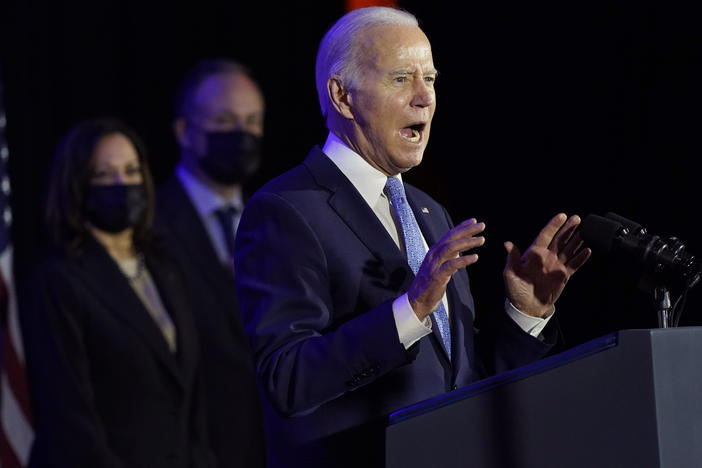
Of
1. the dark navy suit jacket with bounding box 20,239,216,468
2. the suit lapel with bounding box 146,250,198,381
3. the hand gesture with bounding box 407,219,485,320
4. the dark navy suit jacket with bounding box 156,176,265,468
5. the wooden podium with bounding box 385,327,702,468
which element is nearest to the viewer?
the wooden podium with bounding box 385,327,702,468

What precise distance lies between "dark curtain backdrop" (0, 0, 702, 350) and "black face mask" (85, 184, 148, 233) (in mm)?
844

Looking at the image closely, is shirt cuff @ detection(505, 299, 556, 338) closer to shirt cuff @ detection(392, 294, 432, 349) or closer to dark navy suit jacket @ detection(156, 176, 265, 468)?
shirt cuff @ detection(392, 294, 432, 349)

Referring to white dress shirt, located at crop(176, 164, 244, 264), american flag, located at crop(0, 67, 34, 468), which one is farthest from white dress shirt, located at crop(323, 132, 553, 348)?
american flag, located at crop(0, 67, 34, 468)

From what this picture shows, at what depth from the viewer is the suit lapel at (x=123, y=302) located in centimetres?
369

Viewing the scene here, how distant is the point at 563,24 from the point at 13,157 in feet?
7.78

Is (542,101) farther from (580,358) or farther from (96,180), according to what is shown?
(580,358)

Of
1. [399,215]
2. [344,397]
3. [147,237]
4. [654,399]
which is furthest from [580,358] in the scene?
[147,237]

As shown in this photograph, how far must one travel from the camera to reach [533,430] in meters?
1.54

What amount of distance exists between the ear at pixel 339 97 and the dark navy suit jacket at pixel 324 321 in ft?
0.42

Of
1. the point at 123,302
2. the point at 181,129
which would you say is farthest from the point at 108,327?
the point at 181,129

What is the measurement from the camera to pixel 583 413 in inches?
58.9

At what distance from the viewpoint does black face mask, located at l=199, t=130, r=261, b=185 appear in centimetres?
468

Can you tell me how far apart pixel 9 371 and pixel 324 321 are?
262 centimetres

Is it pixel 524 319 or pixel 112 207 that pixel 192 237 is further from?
pixel 524 319
